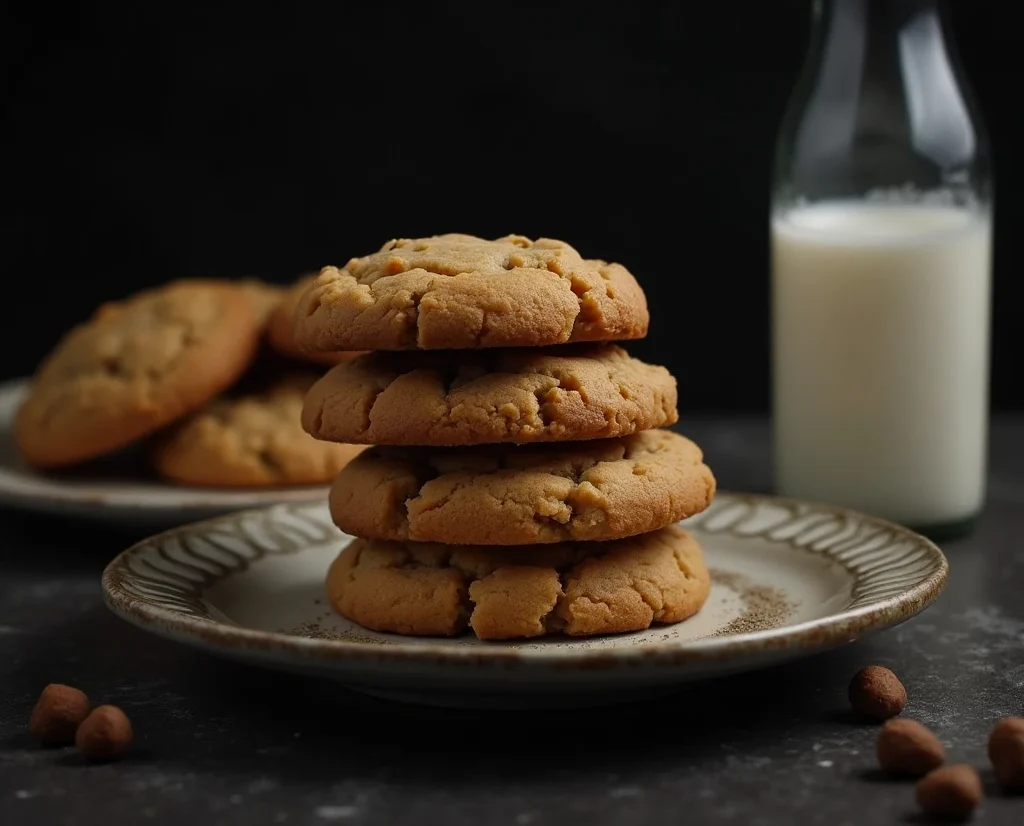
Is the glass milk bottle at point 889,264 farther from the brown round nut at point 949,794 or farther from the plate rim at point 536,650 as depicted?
the brown round nut at point 949,794

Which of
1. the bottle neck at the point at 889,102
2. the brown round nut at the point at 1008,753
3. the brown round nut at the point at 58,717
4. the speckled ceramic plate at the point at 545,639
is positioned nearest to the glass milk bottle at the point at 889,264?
the bottle neck at the point at 889,102

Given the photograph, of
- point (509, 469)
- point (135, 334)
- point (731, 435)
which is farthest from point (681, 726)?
point (731, 435)

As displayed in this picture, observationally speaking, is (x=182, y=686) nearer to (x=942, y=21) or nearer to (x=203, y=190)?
(x=942, y=21)

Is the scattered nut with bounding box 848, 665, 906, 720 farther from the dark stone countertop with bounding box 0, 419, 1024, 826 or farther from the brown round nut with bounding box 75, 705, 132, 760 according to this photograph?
the brown round nut with bounding box 75, 705, 132, 760

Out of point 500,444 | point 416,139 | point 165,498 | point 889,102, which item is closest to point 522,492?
point 500,444

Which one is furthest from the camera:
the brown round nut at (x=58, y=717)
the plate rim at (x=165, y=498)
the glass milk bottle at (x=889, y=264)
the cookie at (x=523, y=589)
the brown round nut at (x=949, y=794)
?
the glass milk bottle at (x=889, y=264)

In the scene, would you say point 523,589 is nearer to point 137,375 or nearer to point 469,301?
point 469,301

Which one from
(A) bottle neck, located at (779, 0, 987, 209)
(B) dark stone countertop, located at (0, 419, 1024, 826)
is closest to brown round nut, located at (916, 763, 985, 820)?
(B) dark stone countertop, located at (0, 419, 1024, 826)
